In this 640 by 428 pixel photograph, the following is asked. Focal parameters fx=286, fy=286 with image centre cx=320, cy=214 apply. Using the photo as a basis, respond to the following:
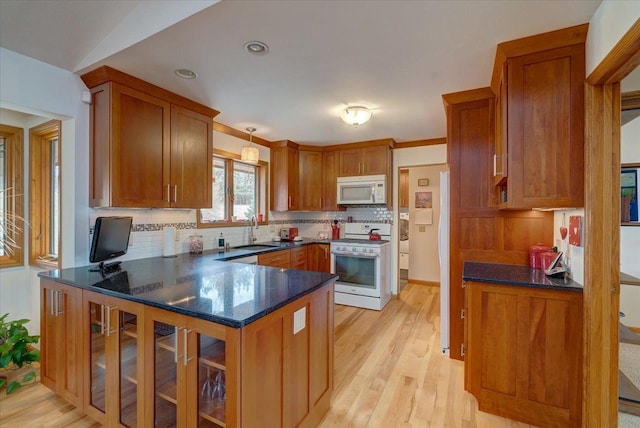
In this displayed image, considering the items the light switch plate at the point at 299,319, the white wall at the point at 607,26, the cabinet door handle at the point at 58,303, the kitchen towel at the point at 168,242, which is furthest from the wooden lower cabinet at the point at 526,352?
→ the cabinet door handle at the point at 58,303

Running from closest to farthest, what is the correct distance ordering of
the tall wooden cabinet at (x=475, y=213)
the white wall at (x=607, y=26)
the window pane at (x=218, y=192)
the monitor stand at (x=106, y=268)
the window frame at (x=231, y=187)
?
the white wall at (x=607, y=26) < the monitor stand at (x=106, y=268) < the tall wooden cabinet at (x=475, y=213) < the window frame at (x=231, y=187) < the window pane at (x=218, y=192)

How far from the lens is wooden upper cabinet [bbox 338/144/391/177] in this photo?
14.1 feet

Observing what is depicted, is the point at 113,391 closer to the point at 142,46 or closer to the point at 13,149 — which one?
the point at 142,46

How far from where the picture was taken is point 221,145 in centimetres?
366

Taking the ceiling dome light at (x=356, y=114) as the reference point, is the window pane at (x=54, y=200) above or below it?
below

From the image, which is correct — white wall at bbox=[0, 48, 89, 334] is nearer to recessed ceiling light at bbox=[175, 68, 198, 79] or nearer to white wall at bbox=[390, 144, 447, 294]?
recessed ceiling light at bbox=[175, 68, 198, 79]

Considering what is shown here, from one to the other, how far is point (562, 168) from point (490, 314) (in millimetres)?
1031

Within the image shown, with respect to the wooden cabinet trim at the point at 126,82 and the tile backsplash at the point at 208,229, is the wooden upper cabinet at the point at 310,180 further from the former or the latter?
the wooden cabinet trim at the point at 126,82

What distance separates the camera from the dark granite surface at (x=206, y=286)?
131 cm

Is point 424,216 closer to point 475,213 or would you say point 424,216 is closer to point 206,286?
point 475,213

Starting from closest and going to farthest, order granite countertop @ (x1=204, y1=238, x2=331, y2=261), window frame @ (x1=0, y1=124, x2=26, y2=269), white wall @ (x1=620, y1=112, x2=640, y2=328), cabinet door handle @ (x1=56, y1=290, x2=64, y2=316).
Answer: cabinet door handle @ (x1=56, y1=290, x2=64, y2=316), white wall @ (x1=620, y1=112, x2=640, y2=328), window frame @ (x1=0, y1=124, x2=26, y2=269), granite countertop @ (x1=204, y1=238, x2=331, y2=261)

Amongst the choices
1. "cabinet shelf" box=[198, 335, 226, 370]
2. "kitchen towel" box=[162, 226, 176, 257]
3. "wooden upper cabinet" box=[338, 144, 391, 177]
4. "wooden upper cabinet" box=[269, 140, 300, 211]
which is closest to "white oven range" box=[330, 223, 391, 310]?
"wooden upper cabinet" box=[269, 140, 300, 211]

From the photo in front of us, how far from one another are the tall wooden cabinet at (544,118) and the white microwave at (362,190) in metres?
2.33

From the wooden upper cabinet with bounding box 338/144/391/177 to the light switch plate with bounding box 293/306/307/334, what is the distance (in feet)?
10.2
